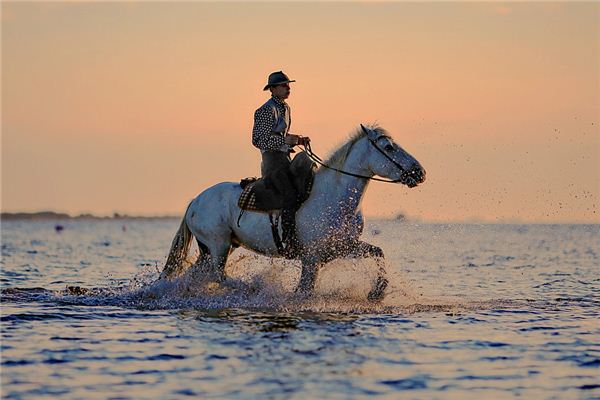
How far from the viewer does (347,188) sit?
14.6 m

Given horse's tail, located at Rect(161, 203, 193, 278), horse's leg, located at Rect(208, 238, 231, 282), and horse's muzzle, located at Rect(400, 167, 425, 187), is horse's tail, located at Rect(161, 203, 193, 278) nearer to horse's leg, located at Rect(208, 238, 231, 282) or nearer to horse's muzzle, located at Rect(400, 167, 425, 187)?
horse's leg, located at Rect(208, 238, 231, 282)

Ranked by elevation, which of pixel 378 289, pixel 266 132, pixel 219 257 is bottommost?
pixel 378 289

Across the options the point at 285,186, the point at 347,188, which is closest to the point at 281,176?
the point at 285,186

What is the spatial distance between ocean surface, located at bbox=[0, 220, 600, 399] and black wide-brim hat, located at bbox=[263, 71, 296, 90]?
2.54 m

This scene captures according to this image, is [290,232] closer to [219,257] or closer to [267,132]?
[267,132]

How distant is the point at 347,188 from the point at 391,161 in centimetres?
76

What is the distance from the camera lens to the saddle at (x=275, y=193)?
49.1ft

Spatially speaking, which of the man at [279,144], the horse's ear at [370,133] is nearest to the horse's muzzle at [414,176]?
the horse's ear at [370,133]

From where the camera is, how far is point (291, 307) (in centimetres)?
1492

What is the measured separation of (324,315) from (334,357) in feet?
10.9

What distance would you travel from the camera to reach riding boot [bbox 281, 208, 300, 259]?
14992 millimetres

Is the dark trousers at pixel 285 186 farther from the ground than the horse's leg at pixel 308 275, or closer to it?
farther from the ground

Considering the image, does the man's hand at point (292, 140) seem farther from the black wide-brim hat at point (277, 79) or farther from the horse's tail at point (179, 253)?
the horse's tail at point (179, 253)

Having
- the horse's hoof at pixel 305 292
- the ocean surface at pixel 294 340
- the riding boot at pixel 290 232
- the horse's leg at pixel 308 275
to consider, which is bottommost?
the ocean surface at pixel 294 340
